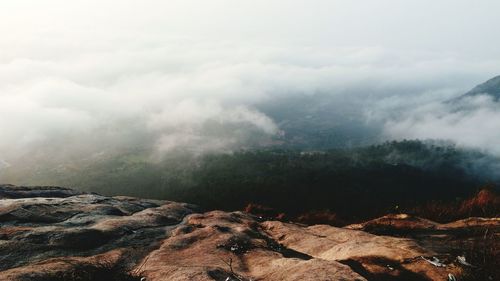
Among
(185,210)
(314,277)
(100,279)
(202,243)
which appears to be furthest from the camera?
(185,210)

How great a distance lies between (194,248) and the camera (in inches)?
1229

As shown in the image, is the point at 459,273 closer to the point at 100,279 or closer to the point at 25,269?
the point at 100,279

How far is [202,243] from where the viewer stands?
32.4 m

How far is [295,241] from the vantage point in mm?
32875

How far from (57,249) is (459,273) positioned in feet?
84.8

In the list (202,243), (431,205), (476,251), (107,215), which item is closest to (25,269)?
(202,243)

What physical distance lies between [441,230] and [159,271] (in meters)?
20.5

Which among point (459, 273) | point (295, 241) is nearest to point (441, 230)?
point (295, 241)

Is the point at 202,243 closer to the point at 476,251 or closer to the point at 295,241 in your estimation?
the point at 295,241

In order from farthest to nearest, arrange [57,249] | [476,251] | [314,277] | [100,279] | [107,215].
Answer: [107,215], [57,249], [100,279], [476,251], [314,277]

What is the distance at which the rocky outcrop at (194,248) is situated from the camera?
67.5 feet

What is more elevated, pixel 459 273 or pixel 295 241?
pixel 459 273

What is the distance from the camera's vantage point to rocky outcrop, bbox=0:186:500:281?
20.6 meters

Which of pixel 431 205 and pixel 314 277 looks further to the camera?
pixel 431 205
